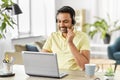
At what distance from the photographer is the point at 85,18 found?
24.2ft

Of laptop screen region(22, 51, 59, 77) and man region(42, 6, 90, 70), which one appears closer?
laptop screen region(22, 51, 59, 77)

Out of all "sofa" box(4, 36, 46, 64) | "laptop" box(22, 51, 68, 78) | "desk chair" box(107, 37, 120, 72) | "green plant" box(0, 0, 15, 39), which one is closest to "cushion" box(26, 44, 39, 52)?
"sofa" box(4, 36, 46, 64)

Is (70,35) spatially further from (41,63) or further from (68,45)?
(41,63)

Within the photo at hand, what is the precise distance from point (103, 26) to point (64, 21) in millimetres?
4767

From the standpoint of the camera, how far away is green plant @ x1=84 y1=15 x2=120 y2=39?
22.9ft

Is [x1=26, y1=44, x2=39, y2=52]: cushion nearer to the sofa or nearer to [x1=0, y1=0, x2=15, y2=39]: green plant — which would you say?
the sofa

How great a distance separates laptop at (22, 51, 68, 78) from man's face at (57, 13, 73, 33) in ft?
1.56

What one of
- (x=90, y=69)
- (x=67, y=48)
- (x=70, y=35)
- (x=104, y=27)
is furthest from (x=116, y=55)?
(x=90, y=69)

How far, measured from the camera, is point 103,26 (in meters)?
7.05

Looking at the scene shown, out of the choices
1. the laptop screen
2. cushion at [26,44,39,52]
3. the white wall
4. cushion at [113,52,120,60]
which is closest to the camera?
the laptop screen

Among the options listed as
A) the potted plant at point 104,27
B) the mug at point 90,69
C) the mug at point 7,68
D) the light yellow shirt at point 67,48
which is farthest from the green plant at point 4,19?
the potted plant at point 104,27

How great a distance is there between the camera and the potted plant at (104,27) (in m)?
6.95

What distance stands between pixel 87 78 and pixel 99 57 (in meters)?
5.30

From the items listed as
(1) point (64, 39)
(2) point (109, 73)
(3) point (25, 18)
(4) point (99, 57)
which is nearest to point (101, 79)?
(2) point (109, 73)
